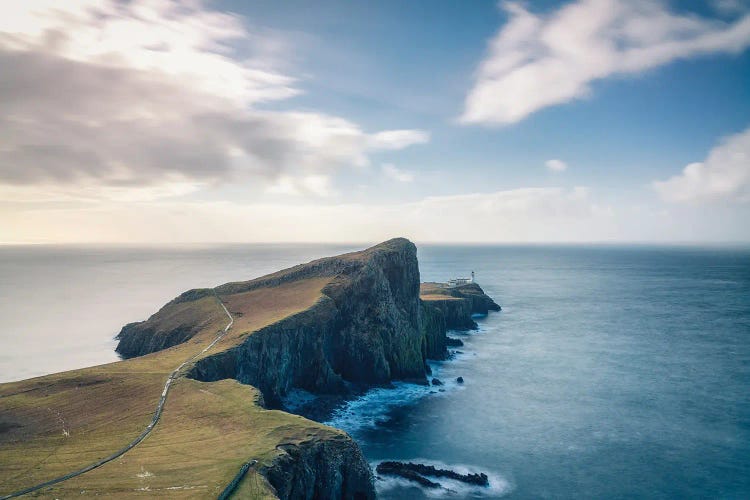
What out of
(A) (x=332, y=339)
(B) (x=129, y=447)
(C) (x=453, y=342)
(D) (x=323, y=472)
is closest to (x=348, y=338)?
(A) (x=332, y=339)

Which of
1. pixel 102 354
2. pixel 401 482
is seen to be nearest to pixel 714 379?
pixel 401 482

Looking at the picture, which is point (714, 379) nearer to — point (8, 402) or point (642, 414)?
point (642, 414)

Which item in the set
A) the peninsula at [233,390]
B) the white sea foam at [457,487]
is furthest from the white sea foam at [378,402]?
the white sea foam at [457,487]

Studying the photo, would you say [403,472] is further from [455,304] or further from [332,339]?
[455,304]

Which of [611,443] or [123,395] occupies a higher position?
[123,395]

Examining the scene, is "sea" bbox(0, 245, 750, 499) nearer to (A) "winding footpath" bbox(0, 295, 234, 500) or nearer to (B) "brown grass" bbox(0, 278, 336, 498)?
(B) "brown grass" bbox(0, 278, 336, 498)

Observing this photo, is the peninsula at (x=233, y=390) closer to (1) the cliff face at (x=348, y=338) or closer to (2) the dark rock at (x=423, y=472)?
(1) the cliff face at (x=348, y=338)
